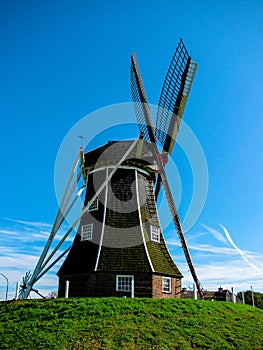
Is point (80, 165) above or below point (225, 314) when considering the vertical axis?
above

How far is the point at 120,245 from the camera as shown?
743 inches

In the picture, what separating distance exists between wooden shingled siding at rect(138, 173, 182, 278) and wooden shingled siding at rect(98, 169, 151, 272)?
1.71 ft

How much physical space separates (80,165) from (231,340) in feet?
42.5

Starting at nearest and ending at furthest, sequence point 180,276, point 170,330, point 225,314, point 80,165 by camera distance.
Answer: point 170,330 < point 225,314 < point 180,276 < point 80,165

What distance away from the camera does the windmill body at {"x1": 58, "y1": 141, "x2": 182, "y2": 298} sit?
18.2m

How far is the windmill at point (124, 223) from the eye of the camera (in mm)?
18219

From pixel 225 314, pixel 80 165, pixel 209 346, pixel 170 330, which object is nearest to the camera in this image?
pixel 209 346

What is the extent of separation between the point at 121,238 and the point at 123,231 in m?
0.38

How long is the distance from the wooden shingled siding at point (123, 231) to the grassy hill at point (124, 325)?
Answer: 2.84m

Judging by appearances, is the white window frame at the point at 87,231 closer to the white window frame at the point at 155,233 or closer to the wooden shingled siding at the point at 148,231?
the wooden shingled siding at the point at 148,231

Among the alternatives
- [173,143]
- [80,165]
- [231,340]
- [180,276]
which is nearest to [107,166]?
[80,165]

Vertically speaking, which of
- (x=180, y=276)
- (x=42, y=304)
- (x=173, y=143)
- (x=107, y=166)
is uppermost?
(x=173, y=143)

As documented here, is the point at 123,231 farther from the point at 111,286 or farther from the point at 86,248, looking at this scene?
the point at 111,286

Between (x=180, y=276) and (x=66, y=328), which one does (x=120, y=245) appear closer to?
(x=180, y=276)
